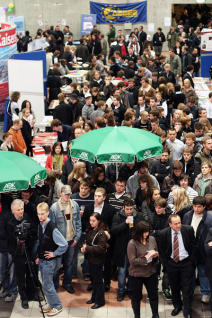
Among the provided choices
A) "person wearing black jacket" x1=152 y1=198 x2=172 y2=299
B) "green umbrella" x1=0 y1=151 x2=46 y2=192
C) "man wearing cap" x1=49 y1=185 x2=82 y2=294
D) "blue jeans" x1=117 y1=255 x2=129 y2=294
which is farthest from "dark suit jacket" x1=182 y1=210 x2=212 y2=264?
"green umbrella" x1=0 y1=151 x2=46 y2=192

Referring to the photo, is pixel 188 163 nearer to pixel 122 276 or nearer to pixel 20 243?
pixel 122 276

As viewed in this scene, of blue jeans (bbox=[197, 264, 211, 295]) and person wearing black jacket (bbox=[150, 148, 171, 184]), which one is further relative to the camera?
person wearing black jacket (bbox=[150, 148, 171, 184])

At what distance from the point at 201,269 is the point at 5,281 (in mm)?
3014

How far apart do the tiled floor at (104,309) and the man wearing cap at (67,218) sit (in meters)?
0.50

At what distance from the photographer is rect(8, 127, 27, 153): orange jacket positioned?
520 inches

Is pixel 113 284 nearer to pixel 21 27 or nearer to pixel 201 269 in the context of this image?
pixel 201 269

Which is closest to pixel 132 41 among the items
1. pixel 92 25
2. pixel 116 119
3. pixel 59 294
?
pixel 92 25

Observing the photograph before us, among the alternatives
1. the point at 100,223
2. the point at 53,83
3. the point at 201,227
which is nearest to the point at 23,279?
the point at 100,223

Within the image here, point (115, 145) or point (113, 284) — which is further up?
point (115, 145)

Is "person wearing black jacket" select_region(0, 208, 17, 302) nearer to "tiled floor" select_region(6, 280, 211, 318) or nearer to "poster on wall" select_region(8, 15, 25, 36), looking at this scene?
"tiled floor" select_region(6, 280, 211, 318)

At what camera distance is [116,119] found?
48.2 feet

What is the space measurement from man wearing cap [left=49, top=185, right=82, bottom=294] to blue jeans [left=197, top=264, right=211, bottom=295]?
191 centimetres

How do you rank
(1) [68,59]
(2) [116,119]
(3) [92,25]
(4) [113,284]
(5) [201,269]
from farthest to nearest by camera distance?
1. (3) [92,25]
2. (1) [68,59]
3. (2) [116,119]
4. (4) [113,284]
5. (5) [201,269]

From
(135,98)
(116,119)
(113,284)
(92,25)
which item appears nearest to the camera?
(113,284)
